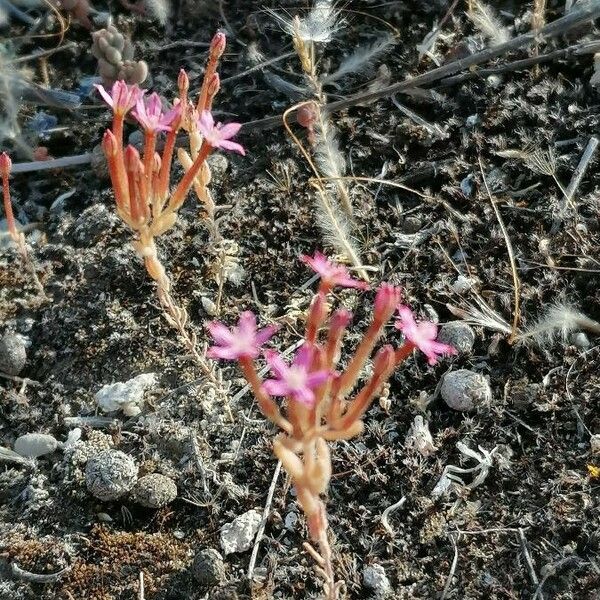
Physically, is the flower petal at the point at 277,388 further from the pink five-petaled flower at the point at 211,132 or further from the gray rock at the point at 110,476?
the gray rock at the point at 110,476

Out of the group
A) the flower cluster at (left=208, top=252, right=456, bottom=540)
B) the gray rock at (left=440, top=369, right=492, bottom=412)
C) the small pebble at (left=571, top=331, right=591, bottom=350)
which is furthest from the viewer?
the small pebble at (left=571, top=331, right=591, bottom=350)

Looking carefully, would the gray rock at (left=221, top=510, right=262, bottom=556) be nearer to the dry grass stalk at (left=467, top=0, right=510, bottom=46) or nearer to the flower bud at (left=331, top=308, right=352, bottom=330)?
the flower bud at (left=331, top=308, right=352, bottom=330)

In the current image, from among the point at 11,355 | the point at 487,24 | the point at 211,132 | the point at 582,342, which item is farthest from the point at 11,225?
the point at 487,24

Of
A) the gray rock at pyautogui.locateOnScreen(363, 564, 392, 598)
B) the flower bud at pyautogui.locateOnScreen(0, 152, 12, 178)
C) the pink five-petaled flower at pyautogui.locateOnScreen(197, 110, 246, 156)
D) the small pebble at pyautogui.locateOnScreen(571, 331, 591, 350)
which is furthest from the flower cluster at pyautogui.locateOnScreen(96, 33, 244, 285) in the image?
the small pebble at pyautogui.locateOnScreen(571, 331, 591, 350)

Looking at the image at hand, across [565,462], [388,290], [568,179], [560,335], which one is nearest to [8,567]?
[388,290]

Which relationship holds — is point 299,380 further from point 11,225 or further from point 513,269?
point 11,225

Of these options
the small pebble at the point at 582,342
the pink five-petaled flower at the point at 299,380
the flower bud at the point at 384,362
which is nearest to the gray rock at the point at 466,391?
the small pebble at the point at 582,342
